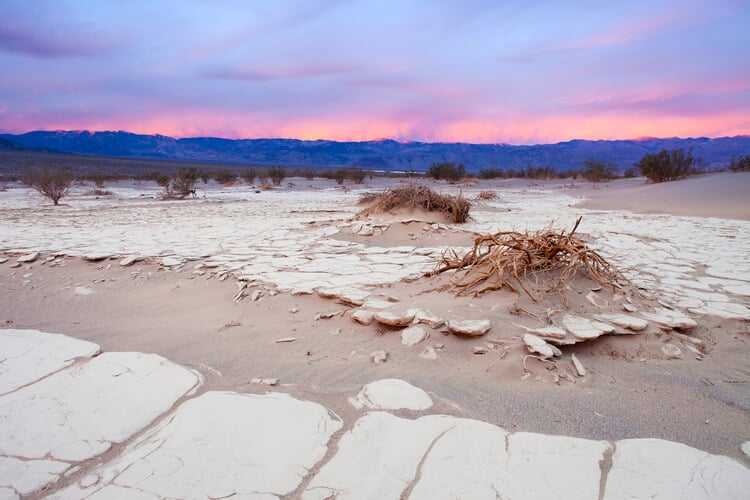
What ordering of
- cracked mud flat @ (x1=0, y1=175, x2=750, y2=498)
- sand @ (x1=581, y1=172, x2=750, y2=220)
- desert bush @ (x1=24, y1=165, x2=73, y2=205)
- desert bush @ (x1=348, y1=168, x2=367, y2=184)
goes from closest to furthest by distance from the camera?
cracked mud flat @ (x1=0, y1=175, x2=750, y2=498) < sand @ (x1=581, y1=172, x2=750, y2=220) < desert bush @ (x1=24, y1=165, x2=73, y2=205) < desert bush @ (x1=348, y1=168, x2=367, y2=184)

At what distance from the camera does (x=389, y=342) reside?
8.56 ft

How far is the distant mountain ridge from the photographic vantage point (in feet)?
294

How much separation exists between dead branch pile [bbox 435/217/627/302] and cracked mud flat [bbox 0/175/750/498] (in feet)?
0.40

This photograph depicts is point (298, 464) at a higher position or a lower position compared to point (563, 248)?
lower

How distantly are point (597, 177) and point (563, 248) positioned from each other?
2306cm

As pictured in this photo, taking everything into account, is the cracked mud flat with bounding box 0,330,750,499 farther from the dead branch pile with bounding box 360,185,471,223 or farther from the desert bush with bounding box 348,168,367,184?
the desert bush with bounding box 348,168,367,184

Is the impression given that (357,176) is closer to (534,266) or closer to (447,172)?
(447,172)

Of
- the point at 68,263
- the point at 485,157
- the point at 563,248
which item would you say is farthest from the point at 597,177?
the point at 485,157

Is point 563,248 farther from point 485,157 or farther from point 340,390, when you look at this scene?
point 485,157

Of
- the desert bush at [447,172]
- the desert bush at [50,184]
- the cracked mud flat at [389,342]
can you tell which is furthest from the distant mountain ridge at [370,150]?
the cracked mud flat at [389,342]

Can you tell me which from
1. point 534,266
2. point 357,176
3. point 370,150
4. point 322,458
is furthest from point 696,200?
point 370,150

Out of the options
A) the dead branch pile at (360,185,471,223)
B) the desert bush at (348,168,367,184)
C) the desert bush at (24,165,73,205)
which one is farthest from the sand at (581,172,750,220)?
the desert bush at (24,165,73,205)

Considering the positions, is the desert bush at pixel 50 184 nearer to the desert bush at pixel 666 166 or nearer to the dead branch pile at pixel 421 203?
the dead branch pile at pixel 421 203

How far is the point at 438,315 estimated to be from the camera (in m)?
2.77
